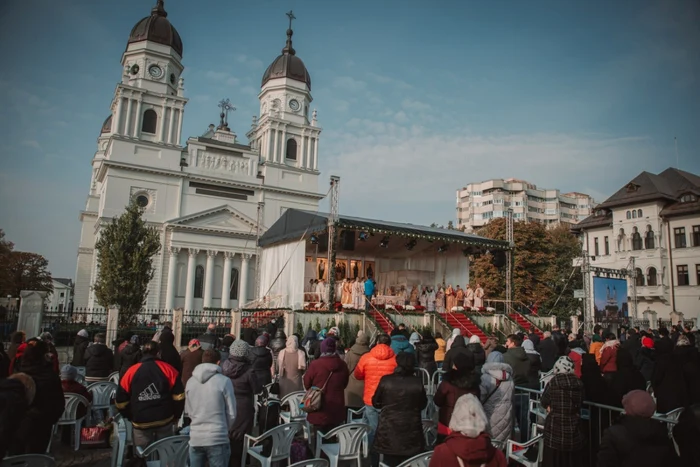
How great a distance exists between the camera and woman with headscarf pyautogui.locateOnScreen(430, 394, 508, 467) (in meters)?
3.10

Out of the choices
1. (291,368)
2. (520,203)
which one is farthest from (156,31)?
(520,203)

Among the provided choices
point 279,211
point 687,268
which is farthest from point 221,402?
point 279,211

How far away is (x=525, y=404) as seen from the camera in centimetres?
728

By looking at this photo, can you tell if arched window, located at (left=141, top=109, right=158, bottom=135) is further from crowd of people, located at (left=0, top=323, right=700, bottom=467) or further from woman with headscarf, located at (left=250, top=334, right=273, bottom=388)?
woman with headscarf, located at (left=250, top=334, right=273, bottom=388)

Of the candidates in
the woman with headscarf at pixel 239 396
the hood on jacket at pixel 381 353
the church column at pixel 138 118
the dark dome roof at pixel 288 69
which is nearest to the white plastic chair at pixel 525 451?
the hood on jacket at pixel 381 353

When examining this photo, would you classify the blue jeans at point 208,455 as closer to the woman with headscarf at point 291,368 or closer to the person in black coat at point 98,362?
the woman with headscarf at point 291,368

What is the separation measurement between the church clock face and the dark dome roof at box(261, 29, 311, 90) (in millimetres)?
11050

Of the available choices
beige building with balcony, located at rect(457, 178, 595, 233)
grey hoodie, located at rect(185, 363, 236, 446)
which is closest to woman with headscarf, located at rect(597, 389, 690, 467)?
grey hoodie, located at rect(185, 363, 236, 446)

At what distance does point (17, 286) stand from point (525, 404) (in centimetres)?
5850

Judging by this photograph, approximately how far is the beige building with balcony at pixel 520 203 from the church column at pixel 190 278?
5563 cm

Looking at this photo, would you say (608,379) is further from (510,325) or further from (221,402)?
(510,325)

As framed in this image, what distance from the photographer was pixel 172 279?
1558 inches

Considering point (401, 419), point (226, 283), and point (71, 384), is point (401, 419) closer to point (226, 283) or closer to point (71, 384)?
point (71, 384)

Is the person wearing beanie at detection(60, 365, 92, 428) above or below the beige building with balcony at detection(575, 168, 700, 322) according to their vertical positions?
below
